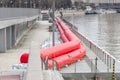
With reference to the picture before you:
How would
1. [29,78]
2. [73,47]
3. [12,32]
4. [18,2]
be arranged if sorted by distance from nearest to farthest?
[29,78] < [73,47] < [12,32] < [18,2]

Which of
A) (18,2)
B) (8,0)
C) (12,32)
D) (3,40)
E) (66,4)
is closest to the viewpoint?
(3,40)

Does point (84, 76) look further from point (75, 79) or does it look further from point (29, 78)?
point (29, 78)

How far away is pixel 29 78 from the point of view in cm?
926

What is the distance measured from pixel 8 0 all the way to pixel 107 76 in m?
60.3

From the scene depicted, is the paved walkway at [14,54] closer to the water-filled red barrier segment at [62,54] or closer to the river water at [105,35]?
the water-filled red barrier segment at [62,54]

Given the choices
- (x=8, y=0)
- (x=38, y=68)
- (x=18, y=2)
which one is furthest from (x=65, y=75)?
(x=18, y=2)

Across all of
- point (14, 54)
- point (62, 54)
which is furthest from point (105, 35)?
point (62, 54)

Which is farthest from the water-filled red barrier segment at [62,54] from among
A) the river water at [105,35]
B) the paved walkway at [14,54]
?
the river water at [105,35]

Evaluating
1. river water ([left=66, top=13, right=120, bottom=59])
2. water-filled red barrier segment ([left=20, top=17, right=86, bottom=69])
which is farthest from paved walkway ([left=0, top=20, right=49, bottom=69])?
river water ([left=66, top=13, right=120, bottom=59])

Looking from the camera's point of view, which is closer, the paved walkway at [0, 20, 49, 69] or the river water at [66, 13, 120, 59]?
the paved walkway at [0, 20, 49, 69]

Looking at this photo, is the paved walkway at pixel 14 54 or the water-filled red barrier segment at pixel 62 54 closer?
the water-filled red barrier segment at pixel 62 54

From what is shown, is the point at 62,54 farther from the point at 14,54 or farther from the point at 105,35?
the point at 105,35

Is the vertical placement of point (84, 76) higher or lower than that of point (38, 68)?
lower

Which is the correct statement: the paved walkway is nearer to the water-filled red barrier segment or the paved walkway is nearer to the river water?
the water-filled red barrier segment
